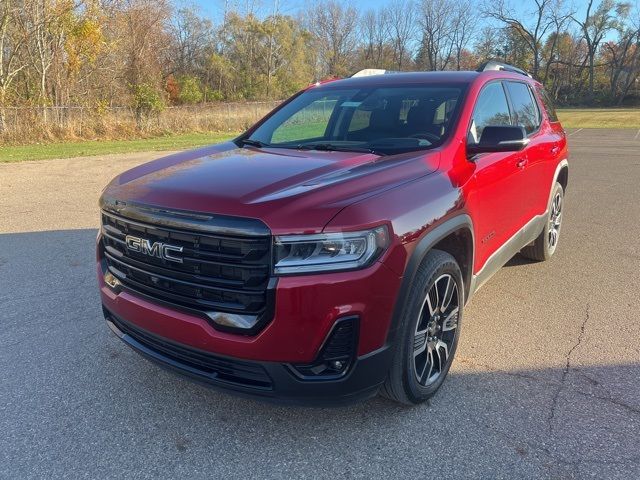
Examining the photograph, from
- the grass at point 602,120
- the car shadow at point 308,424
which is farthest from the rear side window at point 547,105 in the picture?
the grass at point 602,120

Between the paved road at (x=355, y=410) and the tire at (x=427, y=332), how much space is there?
0.18 metres

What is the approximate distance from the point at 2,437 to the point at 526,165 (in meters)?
4.12

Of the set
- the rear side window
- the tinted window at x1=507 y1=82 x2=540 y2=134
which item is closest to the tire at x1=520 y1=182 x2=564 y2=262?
the rear side window

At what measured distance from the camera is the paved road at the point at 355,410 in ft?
8.18

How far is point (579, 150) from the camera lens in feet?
59.7

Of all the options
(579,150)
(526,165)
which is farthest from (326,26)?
(526,165)

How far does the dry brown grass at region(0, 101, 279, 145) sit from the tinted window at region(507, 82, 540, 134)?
20231mm

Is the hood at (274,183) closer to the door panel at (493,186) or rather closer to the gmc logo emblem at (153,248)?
the gmc logo emblem at (153,248)

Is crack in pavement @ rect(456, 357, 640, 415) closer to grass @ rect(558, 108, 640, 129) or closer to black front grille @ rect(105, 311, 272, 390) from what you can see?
black front grille @ rect(105, 311, 272, 390)

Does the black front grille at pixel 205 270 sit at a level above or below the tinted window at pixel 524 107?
below

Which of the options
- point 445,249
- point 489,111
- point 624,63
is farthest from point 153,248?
point 624,63

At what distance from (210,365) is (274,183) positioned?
3.16 feet

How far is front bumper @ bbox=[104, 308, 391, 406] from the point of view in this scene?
2.36 meters

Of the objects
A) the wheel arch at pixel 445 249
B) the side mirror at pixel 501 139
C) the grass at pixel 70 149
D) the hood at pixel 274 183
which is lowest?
the grass at pixel 70 149
